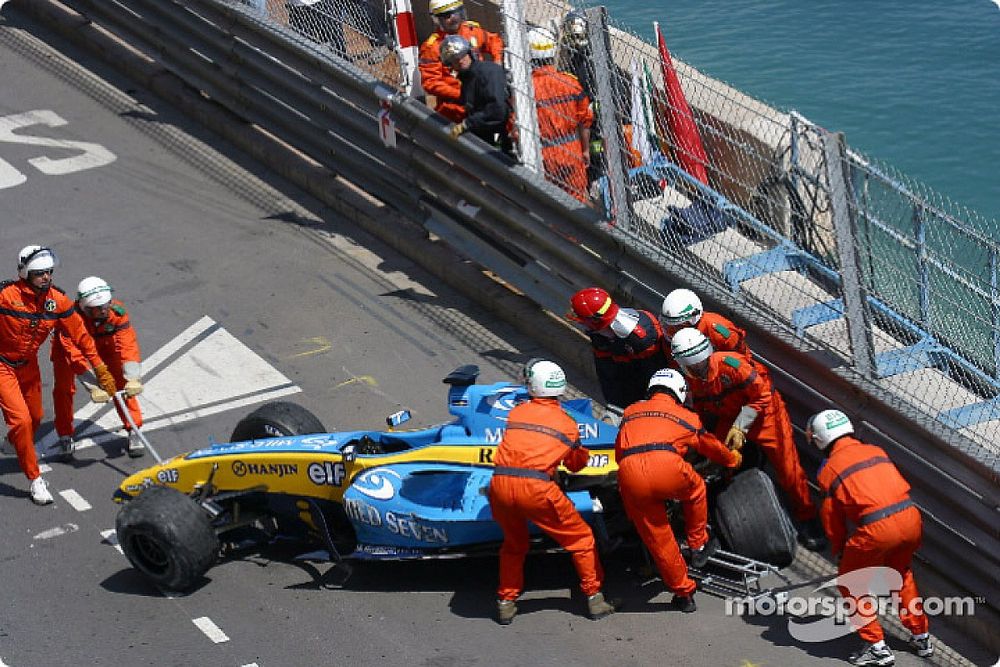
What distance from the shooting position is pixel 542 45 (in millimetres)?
11000

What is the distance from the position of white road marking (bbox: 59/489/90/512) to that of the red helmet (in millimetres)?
3553

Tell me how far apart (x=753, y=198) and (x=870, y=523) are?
7.96ft

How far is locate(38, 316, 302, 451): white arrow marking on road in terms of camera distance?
35.7ft

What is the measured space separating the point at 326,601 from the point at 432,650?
846mm

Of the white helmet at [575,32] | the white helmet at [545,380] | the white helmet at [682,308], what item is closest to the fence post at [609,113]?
the white helmet at [575,32]

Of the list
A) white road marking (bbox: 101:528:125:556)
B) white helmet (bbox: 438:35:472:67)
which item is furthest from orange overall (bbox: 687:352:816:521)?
white road marking (bbox: 101:528:125:556)

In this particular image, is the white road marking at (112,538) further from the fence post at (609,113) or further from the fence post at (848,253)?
the fence post at (848,253)

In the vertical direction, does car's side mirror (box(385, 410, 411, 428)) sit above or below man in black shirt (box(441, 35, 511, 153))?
below

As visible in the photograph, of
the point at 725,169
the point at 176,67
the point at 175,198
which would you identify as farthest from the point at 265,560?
the point at 176,67

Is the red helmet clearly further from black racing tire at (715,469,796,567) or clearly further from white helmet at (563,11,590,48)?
white helmet at (563,11,590,48)

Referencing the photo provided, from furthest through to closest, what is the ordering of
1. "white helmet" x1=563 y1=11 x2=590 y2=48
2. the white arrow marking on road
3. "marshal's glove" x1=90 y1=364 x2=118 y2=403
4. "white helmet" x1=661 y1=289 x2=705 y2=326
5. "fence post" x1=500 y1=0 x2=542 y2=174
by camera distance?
1. the white arrow marking on road
2. "fence post" x1=500 y1=0 x2=542 y2=174
3. "white helmet" x1=563 y1=11 x2=590 y2=48
4. "marshal's glove" x1=90 y1=364 x2=118 y2=403
5. "white helmet" x1=661 y1=289 x2=705 y2=326

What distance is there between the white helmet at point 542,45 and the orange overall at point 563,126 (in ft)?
0.29

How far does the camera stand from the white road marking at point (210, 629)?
8.55 m

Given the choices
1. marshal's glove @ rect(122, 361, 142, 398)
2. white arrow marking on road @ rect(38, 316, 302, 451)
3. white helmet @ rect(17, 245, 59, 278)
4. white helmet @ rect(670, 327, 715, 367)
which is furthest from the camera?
white arrow marking on road @ rect(38, 316, 302, 451)
